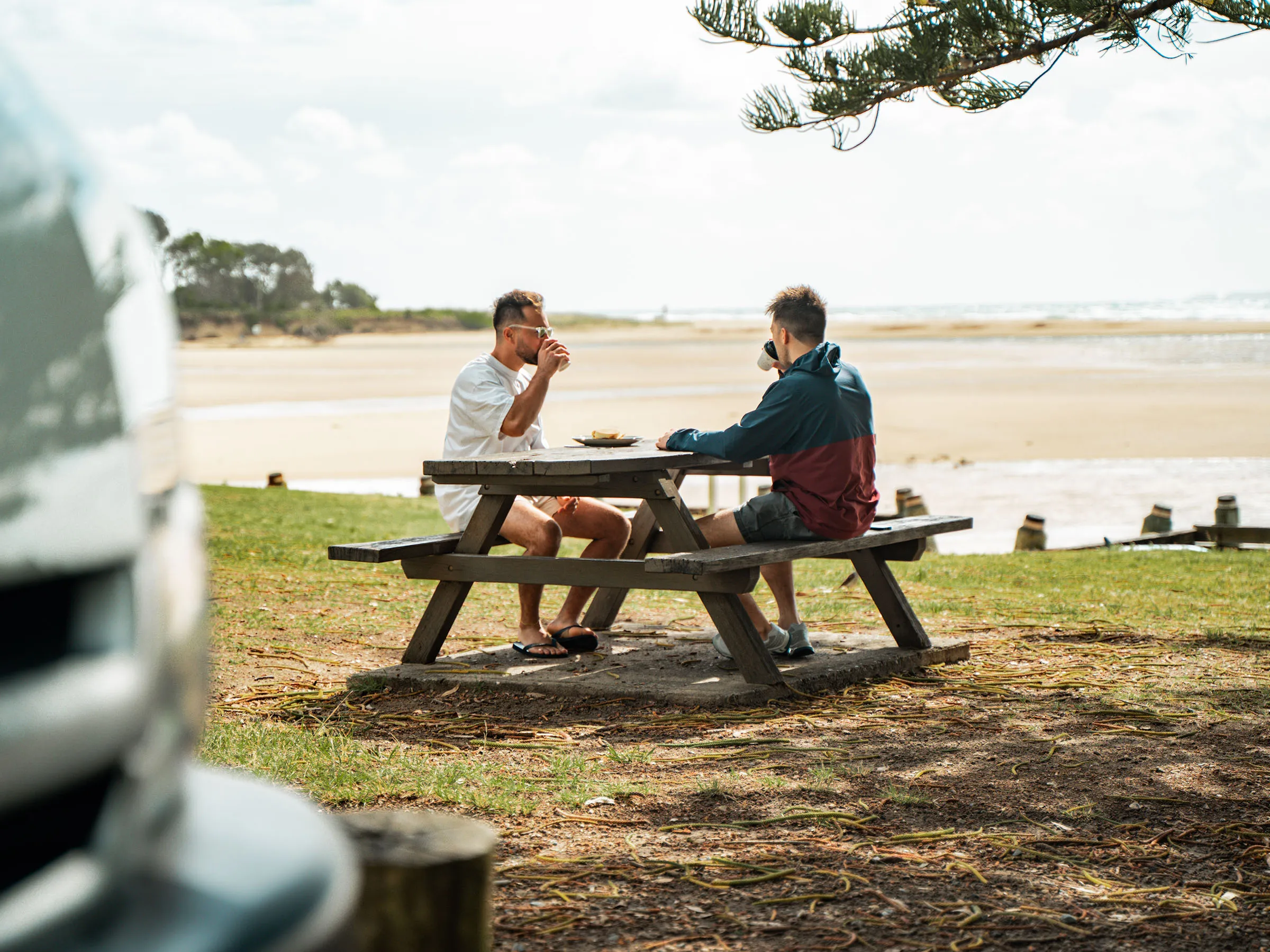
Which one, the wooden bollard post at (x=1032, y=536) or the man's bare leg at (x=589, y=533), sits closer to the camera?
the man's bare leg at (x=589, y=533)

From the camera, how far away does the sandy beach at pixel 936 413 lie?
760 inches

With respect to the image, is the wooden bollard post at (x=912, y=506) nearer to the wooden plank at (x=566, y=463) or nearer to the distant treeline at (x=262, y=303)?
the wooden plank at (x=566, y=463)

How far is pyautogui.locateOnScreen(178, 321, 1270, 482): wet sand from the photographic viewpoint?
25.0 m

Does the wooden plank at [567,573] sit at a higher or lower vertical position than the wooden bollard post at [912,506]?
higher

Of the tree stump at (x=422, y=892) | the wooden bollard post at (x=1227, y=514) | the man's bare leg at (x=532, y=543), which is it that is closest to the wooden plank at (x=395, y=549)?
the man's bare leg at (x=532, y=543)

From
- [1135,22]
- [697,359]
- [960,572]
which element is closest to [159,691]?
[1135,22]

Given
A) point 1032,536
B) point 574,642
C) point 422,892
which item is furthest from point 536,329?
point 1032,536

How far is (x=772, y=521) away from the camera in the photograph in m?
5.88

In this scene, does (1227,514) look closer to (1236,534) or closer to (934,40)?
(1236,534)

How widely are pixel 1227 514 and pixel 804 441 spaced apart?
8743 millimetres

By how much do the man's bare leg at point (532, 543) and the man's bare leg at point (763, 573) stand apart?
74cm

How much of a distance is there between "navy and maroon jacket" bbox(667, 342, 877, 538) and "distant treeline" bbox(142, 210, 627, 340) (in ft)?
242

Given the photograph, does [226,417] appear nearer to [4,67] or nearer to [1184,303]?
[4,67]

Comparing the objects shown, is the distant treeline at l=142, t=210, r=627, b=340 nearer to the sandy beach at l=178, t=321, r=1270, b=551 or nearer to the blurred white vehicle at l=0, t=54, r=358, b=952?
the sandy beach at l=178, t=321, r=1270, b=551
